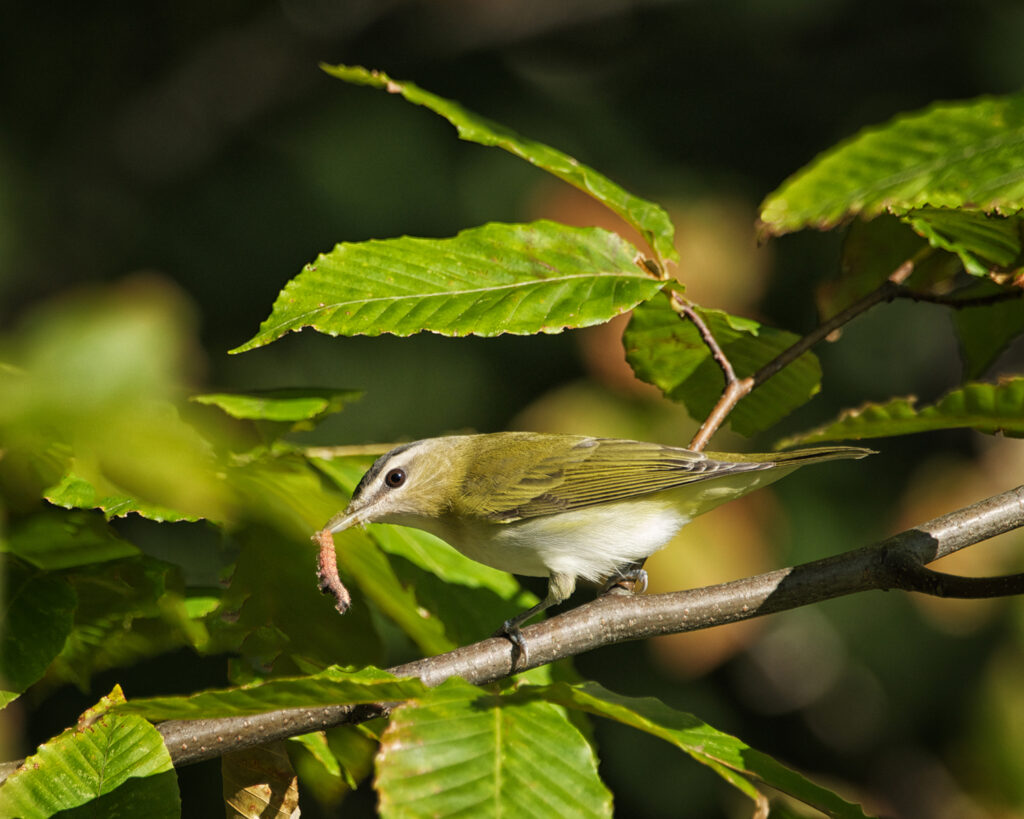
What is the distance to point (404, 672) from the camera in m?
1.36

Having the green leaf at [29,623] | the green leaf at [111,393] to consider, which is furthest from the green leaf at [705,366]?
the green leaf at [111,393]

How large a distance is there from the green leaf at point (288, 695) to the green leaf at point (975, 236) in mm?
1004

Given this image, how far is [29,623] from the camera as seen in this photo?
1.32 meters

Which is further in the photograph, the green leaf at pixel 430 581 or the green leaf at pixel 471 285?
the green leaf at pixel 430 581

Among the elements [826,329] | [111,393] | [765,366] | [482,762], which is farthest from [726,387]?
[111,393]

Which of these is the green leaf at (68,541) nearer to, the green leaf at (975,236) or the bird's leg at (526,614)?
the bird's leg at (526,614)

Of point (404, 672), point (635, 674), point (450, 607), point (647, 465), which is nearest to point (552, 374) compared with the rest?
point (635, 674)

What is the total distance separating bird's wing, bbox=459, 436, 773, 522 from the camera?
80.0 inches

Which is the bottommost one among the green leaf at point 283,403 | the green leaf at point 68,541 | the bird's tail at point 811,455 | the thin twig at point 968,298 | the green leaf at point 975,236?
the bird's tail at point 811,455

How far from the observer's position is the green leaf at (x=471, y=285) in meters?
1.47

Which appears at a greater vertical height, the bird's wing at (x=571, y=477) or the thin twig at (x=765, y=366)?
the thin twig at (x=765, y=366)

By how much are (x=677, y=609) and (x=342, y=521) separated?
53 cm

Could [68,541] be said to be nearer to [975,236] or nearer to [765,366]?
[765,366]

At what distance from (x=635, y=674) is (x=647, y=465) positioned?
269 cm
